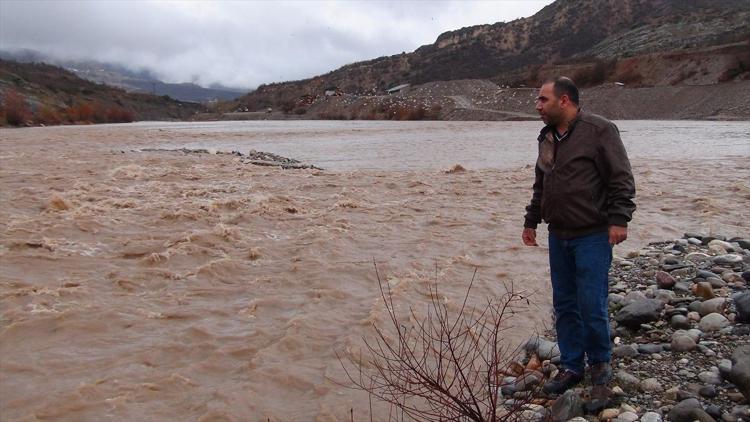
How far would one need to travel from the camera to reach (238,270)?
8.53m

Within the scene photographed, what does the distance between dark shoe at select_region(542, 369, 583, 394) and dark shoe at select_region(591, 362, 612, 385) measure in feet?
0.48

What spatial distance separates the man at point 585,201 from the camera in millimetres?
4020

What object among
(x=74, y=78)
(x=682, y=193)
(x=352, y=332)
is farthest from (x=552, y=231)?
(x=74, y=78)

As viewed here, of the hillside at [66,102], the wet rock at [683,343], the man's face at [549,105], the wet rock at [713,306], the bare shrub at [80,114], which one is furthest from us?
the bare shrub at [80,114]

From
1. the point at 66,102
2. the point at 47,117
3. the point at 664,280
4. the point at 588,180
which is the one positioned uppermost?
the point at 66,102

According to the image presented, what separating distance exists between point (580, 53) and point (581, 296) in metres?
109

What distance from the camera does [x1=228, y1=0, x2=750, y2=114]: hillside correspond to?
61.1m

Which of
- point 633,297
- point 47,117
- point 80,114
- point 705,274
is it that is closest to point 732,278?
point 705,274

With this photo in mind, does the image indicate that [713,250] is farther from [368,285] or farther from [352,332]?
[352,332]

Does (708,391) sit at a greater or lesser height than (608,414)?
greater

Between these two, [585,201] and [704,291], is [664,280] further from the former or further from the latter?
[585,201]

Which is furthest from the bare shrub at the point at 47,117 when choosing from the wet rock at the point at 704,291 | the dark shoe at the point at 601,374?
the dark shoe at the point at 601,374

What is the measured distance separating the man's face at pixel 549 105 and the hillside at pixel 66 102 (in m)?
63.4

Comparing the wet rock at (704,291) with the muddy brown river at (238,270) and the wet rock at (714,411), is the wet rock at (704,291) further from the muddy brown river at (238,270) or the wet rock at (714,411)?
the wet rock at (714,411)
